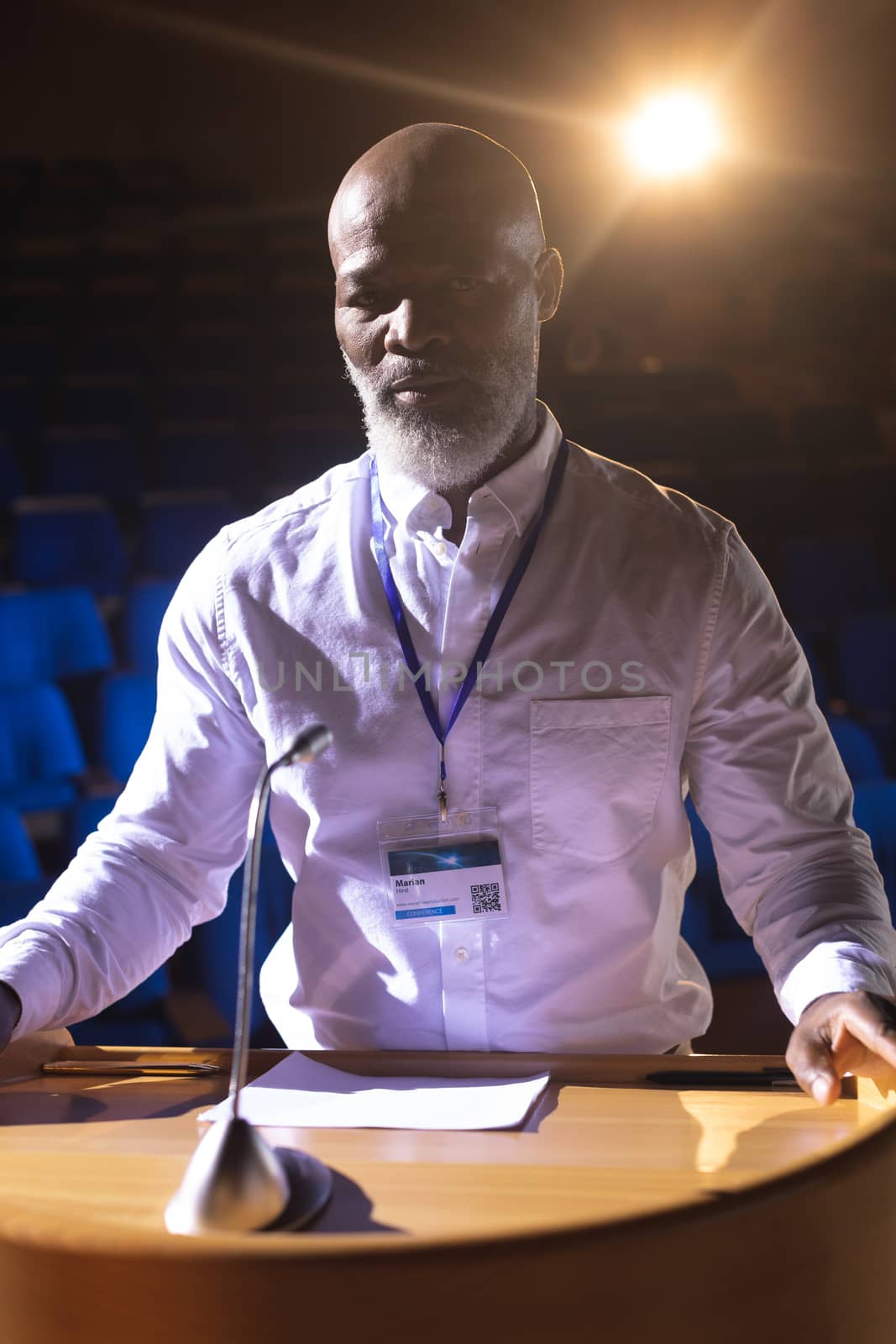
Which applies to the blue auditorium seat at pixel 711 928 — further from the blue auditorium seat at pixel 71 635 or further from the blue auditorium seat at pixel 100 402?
the blue auditorium seat at pixel 100 402

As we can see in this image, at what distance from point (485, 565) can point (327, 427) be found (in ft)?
9.36

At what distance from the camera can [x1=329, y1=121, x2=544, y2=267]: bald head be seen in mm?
881

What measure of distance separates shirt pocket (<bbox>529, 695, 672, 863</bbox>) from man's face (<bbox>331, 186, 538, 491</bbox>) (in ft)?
0.70

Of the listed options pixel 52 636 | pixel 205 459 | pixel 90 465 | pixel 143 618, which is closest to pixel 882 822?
pixel 143 618

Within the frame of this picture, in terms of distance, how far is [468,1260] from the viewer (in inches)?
17.0

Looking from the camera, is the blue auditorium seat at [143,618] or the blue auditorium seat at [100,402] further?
the blue auditorium seat at [100,402]

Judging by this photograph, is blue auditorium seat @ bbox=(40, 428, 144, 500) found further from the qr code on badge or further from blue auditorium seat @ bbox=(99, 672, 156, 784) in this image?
the qr code on badge

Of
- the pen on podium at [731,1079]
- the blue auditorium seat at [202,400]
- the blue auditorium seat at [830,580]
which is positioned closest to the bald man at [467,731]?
the pen on podium at [731,1079]

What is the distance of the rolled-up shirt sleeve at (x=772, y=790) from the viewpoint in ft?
2.58

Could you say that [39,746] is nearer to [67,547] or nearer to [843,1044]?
[67,547]

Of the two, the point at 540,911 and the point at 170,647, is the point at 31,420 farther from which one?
the point at 540,911

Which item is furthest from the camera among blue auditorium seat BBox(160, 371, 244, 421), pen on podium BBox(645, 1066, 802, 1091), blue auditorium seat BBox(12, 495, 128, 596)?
blue auditorium seat BBox(160, 371, 244, 421)

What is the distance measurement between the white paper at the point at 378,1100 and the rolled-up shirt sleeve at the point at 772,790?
204 millimetres

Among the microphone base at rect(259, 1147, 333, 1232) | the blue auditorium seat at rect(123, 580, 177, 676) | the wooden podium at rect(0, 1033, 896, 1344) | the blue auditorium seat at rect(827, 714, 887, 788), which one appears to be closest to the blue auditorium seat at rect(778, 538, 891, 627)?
the blue auditorium seat at rect(827, 714, 887, 788)
